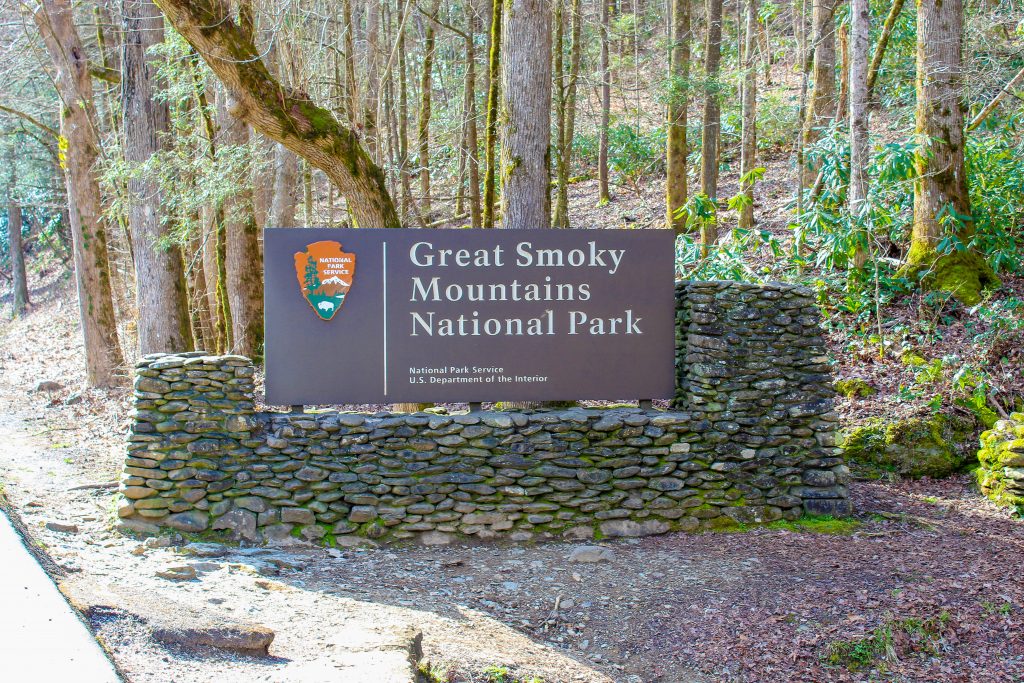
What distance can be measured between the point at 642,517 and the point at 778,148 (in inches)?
582

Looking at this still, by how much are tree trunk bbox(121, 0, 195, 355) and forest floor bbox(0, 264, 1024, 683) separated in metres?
4.92

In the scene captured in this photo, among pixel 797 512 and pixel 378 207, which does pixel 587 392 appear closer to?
pixel 797 512

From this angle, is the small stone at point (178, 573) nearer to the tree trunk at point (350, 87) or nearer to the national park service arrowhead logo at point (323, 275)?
the national park service arrowhead logo at point (323, 275)

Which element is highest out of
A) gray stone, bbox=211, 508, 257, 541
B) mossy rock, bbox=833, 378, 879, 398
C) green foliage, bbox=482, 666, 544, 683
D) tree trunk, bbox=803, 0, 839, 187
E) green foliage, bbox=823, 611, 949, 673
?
tree trunk, bbox=803, 0, 839, 187

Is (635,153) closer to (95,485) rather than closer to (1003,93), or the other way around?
(1003,93)

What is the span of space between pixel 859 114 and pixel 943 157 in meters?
1.32

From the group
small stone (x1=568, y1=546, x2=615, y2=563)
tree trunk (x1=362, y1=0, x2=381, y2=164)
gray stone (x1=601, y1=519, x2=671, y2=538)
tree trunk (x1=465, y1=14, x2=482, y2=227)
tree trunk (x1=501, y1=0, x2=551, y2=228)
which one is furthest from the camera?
tree trunk (x1=465, y1=14, x2=482, y2=227)

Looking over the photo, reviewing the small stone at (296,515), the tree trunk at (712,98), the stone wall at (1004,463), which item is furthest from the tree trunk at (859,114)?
the small stone at (296,515)

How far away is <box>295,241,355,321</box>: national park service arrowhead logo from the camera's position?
6836mm

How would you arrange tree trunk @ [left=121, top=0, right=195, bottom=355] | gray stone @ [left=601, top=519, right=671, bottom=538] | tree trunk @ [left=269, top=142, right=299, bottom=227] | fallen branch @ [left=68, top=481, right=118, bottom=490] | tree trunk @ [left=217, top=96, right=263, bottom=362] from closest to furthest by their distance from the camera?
1. gray stone @ [left=601, top=519, right=671, bottom=538]
2. fallen branch @ [left=68, top=481, right=118, bottom=490]
3. tree trunk @ [left=121, top=0, right=195, bottom=355]
4. tree trunk @ [left=269, top=142, right=299, bottom=227]
5. tree trunk @ [left=217, top=96, right=263, bottom=362]

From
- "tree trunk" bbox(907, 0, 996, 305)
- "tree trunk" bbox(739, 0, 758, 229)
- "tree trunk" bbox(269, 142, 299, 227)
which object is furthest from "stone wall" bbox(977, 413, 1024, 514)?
"tree trunk" bbox(269, 142, 299, 227)

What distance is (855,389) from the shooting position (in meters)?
9.62

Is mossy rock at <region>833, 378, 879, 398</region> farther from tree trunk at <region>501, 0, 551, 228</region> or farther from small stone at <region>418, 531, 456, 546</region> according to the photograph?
small stone at <region>418, 531, 456, 546</region>

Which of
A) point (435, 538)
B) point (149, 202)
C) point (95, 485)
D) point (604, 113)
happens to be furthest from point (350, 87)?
point (604, 113)
